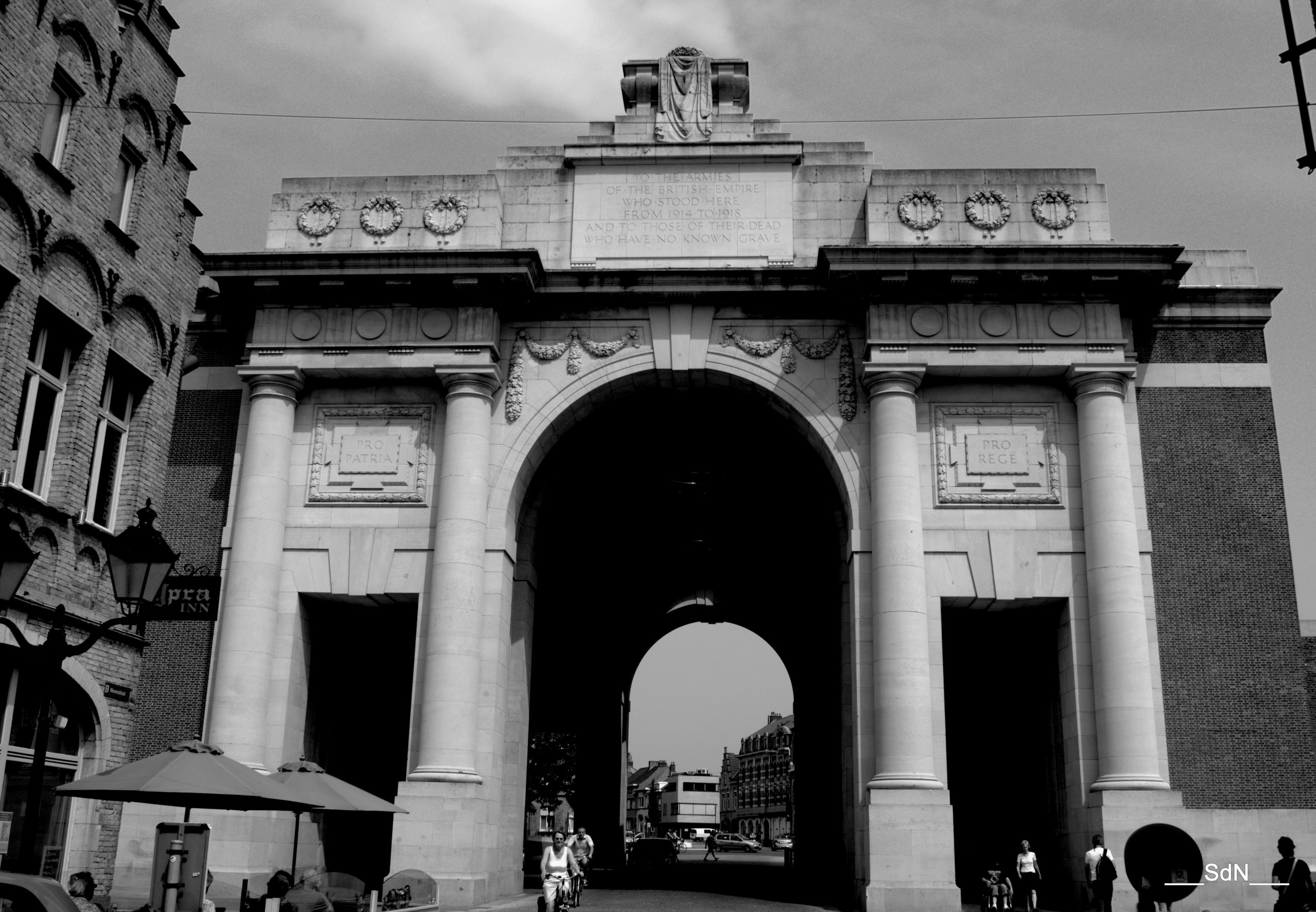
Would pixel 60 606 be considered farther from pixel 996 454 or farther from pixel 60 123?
pixel 996 454

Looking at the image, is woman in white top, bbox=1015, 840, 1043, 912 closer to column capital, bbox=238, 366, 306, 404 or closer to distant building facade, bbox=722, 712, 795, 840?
column capital, bbox=238, 366, 306, 404

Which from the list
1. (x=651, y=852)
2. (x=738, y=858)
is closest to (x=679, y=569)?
(x=651, y=852)

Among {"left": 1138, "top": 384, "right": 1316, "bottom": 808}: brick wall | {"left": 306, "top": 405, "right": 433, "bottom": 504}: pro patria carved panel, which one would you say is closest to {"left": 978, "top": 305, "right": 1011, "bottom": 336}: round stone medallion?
{"left": 1138, "top": 384, "right": 1316, "bottom": 808}: brick wall

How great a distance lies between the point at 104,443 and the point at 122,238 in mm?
3782

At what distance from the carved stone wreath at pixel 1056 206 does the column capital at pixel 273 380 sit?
15.8 m

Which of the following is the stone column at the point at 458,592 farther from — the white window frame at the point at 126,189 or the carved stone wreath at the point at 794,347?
the white window frame at the point at 126,189

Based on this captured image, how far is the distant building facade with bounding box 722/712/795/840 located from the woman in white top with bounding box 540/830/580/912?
419 ft

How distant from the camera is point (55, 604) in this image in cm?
2094

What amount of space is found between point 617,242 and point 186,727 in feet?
43.5

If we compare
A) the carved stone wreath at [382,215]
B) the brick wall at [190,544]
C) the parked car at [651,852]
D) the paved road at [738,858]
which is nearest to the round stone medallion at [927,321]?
the carved stone wreath at [382,215]

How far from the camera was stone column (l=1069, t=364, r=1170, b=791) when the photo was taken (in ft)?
76.9

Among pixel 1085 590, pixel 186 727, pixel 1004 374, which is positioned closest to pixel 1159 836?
pixel 1085 590

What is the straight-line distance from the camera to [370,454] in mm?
26656

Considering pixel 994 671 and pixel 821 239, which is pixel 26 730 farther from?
pixel 994 671
